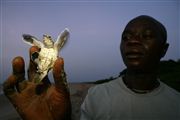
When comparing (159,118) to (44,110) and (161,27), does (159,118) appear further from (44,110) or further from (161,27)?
(44,110)

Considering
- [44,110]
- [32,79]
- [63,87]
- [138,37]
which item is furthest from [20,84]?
[138,37]

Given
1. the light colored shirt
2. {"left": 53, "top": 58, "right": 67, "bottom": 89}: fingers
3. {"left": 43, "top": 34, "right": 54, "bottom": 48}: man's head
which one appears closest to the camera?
the light colored shirt

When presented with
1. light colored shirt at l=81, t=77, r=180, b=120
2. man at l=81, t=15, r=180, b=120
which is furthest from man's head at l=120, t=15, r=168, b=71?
light colored shirt at l=81, t=77, r=180, b=120

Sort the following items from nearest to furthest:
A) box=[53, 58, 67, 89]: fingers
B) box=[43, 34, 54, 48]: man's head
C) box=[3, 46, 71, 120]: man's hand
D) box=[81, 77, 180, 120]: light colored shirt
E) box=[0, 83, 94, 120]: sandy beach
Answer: box=[81, 77, 180, 120]: light colored shirt < box=[53, 58, 67, 89]: fingers < box=[3, 46, 71, 120]: man's hand < box=[43, 34, 54, 48]: man's head < box=[0, 83, 94, 120]: sandy beach

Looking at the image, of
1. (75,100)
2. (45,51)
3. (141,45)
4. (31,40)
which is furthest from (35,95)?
(75,100)

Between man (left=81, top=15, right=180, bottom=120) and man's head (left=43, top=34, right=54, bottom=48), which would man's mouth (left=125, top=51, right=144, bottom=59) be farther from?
man's head (left=43, top=34, right=54, bottom=48)

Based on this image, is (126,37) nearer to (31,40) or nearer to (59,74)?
(59,74)

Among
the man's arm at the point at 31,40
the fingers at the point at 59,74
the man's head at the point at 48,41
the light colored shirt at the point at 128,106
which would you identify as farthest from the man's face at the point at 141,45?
the man's arm at the point at 31,40
